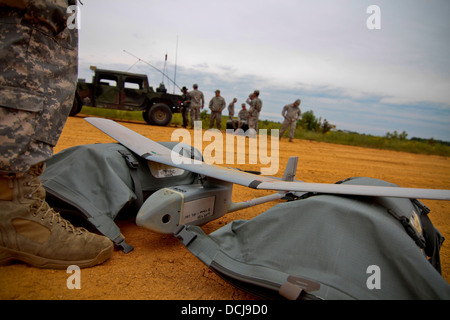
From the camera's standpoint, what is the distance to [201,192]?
2023mm

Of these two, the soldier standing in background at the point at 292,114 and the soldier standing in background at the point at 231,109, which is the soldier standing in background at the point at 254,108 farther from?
the soldier standing in background at the point at 231,109

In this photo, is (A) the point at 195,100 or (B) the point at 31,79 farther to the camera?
(A) the point at 195,100

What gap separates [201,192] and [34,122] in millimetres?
1142

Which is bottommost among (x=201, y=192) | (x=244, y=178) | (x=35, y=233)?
(x=35, y=233)

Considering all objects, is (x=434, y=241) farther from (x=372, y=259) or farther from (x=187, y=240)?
(x=187, y=240)

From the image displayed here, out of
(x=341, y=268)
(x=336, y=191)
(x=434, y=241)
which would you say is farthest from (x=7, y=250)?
(x=434, y=241)

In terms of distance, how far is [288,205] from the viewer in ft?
4.64

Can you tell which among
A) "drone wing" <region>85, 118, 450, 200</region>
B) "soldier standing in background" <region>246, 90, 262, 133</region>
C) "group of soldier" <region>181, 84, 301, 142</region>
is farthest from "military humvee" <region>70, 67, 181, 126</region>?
"drone wing" <region>85, 118, 450, 200</region>

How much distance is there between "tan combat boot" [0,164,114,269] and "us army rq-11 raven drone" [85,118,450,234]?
0.34 meters

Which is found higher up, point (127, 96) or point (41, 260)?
point (127, 96)

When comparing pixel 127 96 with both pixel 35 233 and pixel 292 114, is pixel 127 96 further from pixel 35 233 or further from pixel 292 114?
pixel 35 233

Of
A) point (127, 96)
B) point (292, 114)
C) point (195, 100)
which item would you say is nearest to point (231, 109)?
point (195, 100)

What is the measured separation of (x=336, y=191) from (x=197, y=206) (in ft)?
3.33

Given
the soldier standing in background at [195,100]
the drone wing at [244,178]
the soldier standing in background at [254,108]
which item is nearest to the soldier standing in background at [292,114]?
the soldier standing in background at [254,108]
